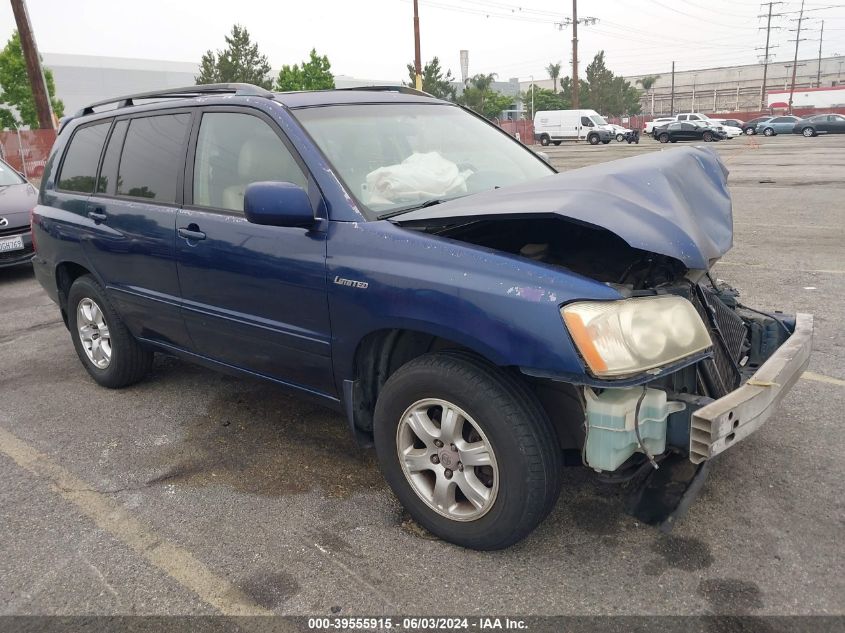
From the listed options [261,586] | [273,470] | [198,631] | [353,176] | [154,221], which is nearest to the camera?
[198,631]

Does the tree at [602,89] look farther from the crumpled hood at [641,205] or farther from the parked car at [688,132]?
the crumpled hood at [641,205]

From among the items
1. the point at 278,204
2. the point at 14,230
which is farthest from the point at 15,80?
the point at 278,204

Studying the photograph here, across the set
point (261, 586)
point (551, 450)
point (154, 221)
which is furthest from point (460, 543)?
point (154, 221)

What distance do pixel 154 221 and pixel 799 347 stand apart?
3.30 metres

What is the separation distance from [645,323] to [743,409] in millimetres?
439

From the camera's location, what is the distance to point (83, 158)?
181 inches

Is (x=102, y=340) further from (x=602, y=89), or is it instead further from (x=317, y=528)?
(x=602, y=89)

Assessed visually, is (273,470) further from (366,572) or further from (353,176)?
(353,176)

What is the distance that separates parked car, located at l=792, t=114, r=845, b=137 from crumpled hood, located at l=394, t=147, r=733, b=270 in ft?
158

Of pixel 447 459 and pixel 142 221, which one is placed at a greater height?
pixel 142 221

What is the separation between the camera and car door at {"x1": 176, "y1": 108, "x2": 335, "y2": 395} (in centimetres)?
307

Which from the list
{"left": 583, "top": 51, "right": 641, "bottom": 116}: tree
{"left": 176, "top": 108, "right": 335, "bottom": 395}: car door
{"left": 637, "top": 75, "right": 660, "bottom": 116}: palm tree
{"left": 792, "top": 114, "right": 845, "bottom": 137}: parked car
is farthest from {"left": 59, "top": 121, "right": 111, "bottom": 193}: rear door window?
{"left": 637, "top": 75, "right": 660, "bottom": 116}: palm tree

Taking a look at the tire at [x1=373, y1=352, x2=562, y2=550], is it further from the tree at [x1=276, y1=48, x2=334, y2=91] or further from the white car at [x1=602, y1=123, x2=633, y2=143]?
the tree at [x1=276, y1=48, x2=334, y2=91]

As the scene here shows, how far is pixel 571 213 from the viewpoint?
2367 millimetres
